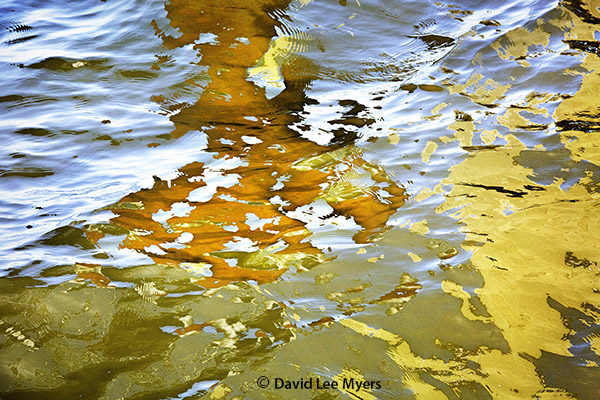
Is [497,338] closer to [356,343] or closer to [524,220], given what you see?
[356,343]

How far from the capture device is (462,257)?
1.92 metres

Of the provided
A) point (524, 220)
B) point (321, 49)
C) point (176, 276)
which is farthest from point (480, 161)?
point (321, 49)

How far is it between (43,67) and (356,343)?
4180 mm

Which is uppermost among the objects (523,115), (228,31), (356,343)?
(228,31)
